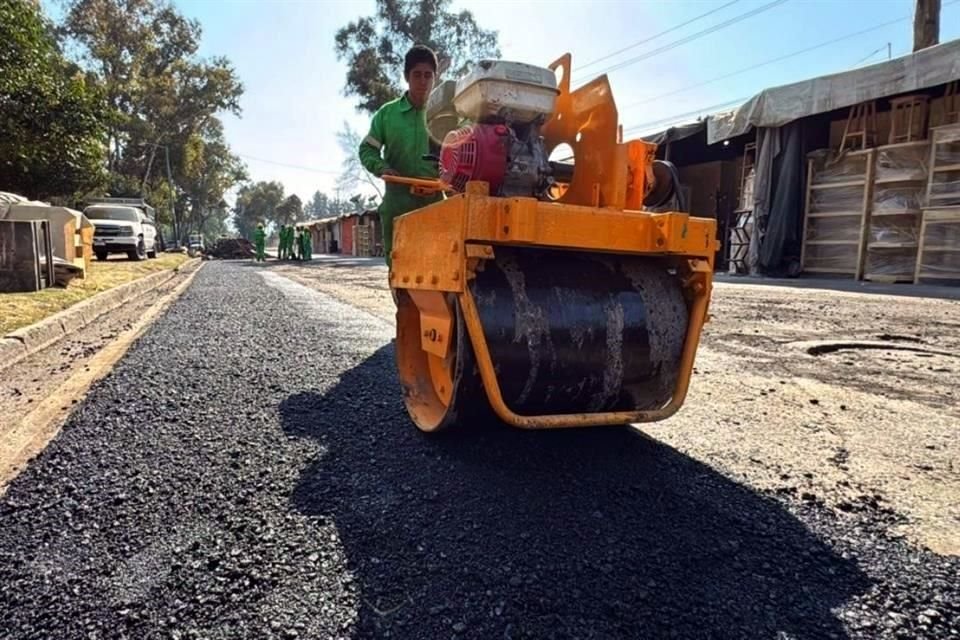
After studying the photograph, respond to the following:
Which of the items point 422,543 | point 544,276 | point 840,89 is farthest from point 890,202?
point 422,543

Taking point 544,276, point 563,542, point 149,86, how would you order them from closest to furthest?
point 563,542 < point 544,276 < point 149,86

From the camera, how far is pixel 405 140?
11.0 ft

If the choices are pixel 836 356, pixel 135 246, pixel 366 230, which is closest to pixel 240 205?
pixel 366 230

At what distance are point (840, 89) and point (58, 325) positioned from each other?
1158 centimetres

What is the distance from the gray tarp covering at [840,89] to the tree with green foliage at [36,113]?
1322 centimetres

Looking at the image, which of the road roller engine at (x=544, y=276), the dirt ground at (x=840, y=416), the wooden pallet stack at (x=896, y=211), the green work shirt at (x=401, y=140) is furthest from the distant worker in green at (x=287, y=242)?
the road roller engine at (x=544, y=276)

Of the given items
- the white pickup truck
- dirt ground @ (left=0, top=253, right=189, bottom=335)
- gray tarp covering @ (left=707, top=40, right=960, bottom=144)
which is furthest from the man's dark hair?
the white pickup truck

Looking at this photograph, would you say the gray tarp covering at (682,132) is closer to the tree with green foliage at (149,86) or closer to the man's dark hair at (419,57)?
the man's dark hair at (419,57)

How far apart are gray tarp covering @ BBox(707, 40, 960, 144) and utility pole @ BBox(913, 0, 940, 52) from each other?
224 centimetres

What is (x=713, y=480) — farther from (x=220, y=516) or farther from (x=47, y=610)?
(x=47, y=610)

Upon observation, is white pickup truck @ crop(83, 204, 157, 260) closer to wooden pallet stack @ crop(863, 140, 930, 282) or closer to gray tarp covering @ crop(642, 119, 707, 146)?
gray tarp covering @ crop(642, 119, 707, 146)

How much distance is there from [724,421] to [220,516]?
1982 millimetres

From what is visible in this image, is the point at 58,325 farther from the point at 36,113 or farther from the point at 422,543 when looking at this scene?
the point at 36,113

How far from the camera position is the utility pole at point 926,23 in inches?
410
